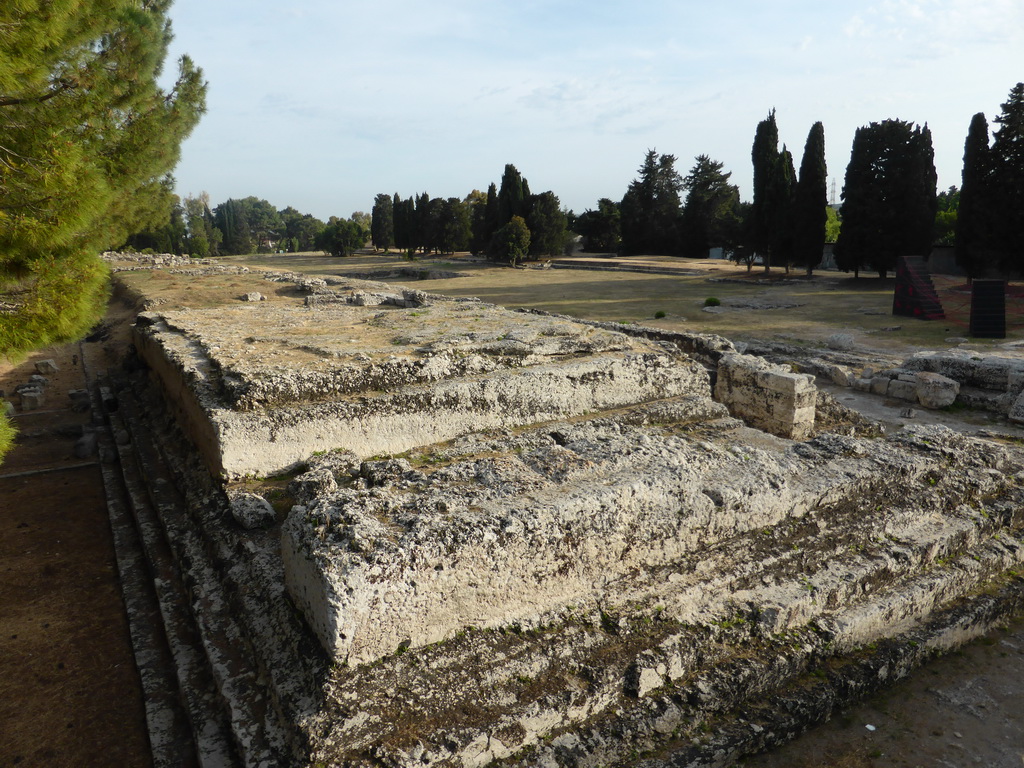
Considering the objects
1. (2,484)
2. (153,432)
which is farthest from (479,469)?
(2,484)

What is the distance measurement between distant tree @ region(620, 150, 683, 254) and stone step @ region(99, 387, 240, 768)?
36351 millimetres

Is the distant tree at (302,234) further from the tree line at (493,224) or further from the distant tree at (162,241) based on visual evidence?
the tree line at (493,224)

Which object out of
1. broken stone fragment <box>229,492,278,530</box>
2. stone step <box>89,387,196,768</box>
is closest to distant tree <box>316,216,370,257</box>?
stone step <box>89,387,196,768</box>

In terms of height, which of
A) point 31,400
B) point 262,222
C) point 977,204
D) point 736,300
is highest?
point 262,222

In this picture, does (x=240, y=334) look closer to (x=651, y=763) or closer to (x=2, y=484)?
(x=2, y=484)

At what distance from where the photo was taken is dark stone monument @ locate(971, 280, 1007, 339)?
13281mm

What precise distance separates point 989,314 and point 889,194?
10.8m

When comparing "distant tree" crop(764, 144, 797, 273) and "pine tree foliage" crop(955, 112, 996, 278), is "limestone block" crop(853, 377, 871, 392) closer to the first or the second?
"pine tree foliage" crop(955, 112, 996, 278)

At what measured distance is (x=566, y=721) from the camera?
9.55 feet

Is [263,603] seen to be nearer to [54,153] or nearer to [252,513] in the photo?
[252,513]

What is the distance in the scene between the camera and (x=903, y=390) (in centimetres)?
956

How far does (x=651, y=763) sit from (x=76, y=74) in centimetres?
687

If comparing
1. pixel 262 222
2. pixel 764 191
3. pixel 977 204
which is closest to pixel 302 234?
pixel 262 222

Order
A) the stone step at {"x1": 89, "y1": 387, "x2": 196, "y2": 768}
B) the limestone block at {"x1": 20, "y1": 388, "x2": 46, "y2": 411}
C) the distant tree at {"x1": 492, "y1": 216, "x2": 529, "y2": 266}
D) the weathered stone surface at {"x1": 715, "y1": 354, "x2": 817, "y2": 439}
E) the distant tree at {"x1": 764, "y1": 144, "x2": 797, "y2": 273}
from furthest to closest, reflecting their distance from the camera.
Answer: the distant tree at {"x1": 492, "y1": 216, "x2": 529, "y2": 266}
the distant tree at {"x1": 764, "y1": 144, "x2": 797, "y2": 273}
the limestone block at {"x1": 20, "y1": 388, "x2": 46, "y2": 411}
the weathered stone surface at {"x1": 715, "y1": 354, "x2": 817, "y2": 439}
the stone step at {"x1": 89, "y1": 387, "x2": 196, "y2": 768}
